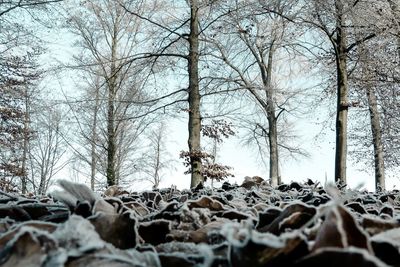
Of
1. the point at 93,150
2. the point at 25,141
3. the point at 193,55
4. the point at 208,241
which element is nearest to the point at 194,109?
the point at 193,55

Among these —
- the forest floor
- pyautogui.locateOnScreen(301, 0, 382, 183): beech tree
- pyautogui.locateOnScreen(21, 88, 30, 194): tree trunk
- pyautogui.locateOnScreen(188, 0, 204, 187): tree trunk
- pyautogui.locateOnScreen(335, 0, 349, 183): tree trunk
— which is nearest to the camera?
the forest floor

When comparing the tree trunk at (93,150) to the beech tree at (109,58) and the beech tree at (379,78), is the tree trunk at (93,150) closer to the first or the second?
the beech tree at (109,58)

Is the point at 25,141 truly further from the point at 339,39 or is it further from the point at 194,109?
the point at 339,39

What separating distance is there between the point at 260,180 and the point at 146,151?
1904cm

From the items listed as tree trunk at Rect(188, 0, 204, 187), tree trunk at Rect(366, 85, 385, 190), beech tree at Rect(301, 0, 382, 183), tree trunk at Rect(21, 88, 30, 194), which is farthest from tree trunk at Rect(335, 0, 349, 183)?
tree trunk at Rect(21, 88, 30, 194)

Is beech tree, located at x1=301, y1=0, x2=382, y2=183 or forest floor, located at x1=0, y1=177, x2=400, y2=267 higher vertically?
beech tree, located at x1=301, y1=0, x2=382, y2=183

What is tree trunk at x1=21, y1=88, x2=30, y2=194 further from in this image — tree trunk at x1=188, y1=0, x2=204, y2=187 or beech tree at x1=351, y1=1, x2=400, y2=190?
beech tree at x1=351, y1=1, x2=400, y2=190

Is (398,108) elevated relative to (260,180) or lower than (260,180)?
elevated

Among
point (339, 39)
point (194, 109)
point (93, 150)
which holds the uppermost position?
point (339, 39)

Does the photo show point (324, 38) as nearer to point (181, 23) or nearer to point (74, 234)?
point (181, 23)

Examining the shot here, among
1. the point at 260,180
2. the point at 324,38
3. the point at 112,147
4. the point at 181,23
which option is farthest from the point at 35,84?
the point at 260,180

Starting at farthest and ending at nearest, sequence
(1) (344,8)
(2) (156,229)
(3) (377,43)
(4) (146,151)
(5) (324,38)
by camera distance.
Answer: (4) (146,151), (5) (324,38), (3) (377,43), (1) (344,8), (2) (156,229)

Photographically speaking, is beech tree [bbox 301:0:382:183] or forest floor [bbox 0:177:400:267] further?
beech tree [bbox 301:0:382:183]

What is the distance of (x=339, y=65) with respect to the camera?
9.69m
